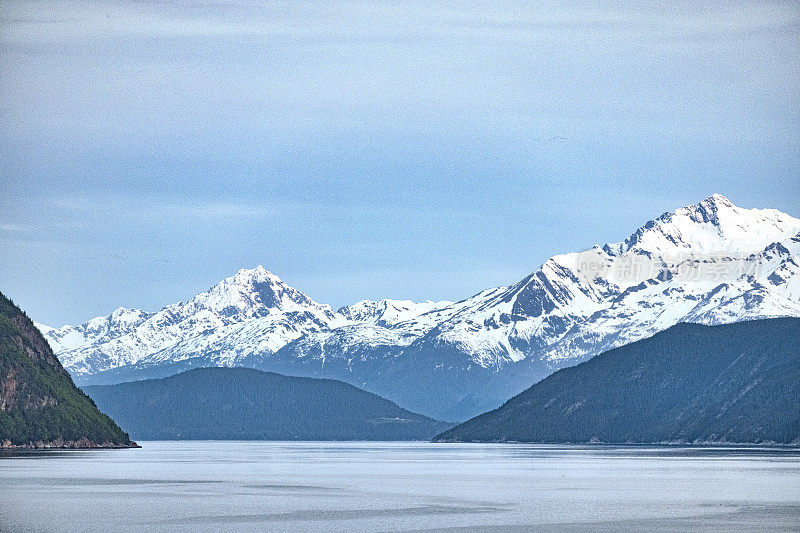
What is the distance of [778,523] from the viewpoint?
13012 centimetres

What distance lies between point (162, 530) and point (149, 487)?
230 ft

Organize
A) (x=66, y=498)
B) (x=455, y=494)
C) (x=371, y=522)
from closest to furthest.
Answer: (x=371, y=522) < (x=66, y=498) < (x=455, y=494)

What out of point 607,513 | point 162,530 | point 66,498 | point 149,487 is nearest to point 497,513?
point 607,513

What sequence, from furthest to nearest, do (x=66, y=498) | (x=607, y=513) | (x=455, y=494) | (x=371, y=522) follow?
(x=455, y=494), (x=66, y=498), (x=607, y=513), (x=371, y=522)

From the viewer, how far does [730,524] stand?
427 ft

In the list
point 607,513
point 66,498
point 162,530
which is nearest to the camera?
point 162,530

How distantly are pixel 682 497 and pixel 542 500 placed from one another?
17.7 metres

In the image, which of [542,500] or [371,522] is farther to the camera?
[542,500]

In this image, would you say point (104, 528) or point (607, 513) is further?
point (607, 513)

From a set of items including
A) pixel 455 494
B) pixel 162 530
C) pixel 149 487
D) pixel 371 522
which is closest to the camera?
pixel 162 530

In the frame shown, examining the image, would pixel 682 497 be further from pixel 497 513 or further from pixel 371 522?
pixel 371 522

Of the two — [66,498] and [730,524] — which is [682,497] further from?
[66,498]

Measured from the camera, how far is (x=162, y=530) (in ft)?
414

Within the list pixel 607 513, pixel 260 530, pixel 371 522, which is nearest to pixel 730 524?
pixel 607 513
